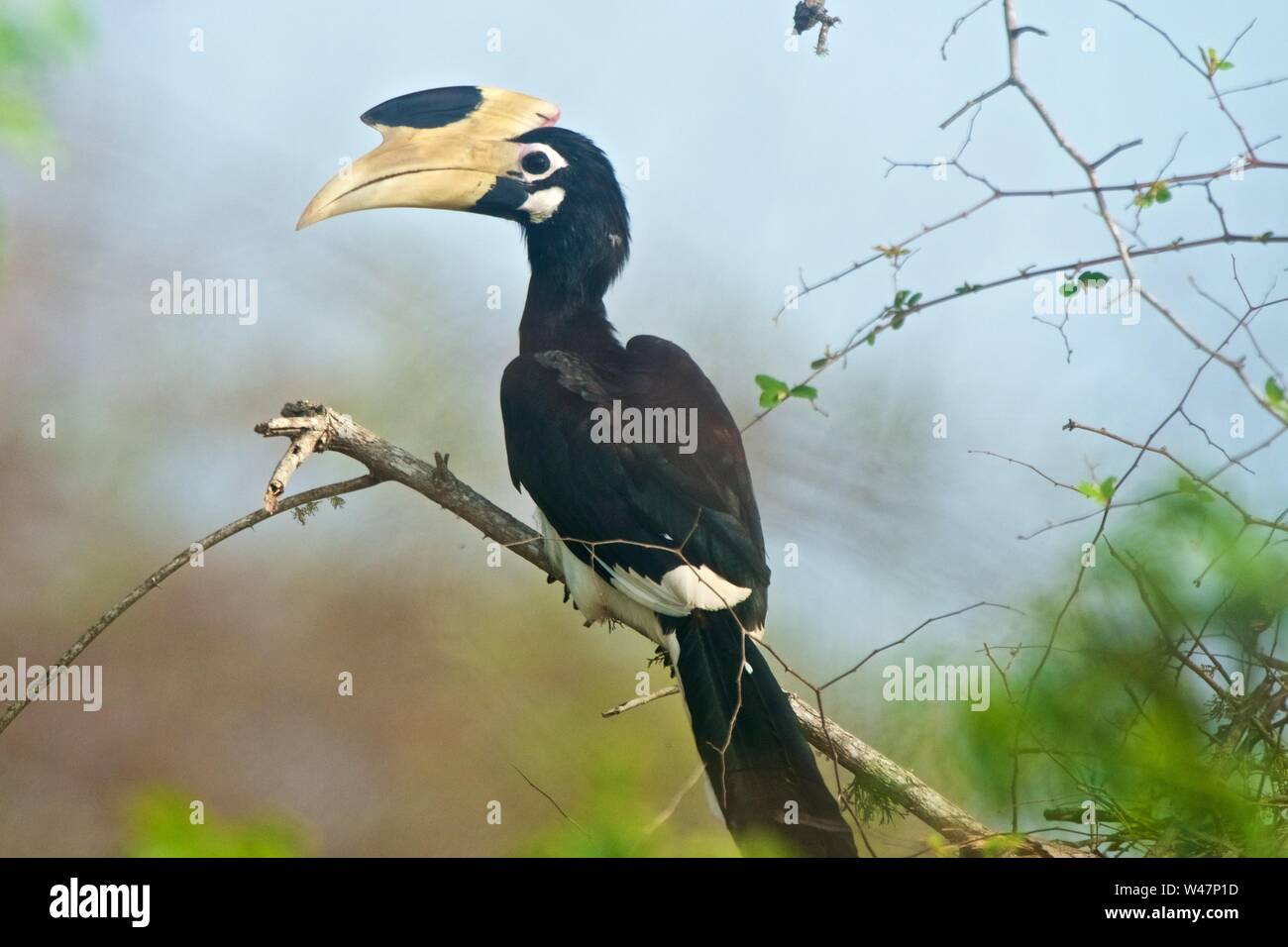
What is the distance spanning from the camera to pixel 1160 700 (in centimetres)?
227

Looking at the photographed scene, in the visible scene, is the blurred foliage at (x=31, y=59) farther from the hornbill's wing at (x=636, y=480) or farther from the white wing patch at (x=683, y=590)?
the white wing patch at (x=683, y=590)

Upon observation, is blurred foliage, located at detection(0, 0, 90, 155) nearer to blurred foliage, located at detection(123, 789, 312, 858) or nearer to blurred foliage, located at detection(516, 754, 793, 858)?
blurred foliage, located at detection(516, 754, 793, 858)

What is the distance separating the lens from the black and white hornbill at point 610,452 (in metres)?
2.13

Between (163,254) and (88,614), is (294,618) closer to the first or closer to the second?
(88,614)

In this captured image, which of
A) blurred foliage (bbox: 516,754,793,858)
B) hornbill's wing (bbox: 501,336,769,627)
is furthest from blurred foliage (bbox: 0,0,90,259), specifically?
blurred foliage (bbox: 516,754,793,858)

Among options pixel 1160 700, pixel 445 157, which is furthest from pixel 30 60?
pixel 1160 700

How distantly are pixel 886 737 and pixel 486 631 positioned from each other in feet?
3.06

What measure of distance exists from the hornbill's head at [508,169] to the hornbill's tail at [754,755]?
36.4 inches

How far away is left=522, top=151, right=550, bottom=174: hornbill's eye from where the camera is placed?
2.55 m

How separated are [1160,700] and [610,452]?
120 cm
